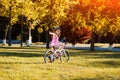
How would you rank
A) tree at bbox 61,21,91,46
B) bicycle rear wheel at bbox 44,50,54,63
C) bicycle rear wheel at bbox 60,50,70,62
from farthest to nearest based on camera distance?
tree at bbox 61,21,91,46 → bicycle rear wheel at bbox 60,50,70,62 → bicycle rear wheel at bbox 44,50,54,63

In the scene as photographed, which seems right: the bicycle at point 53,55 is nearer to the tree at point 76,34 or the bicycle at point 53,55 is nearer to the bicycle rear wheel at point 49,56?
the bicycle rear wheel at point 49,56

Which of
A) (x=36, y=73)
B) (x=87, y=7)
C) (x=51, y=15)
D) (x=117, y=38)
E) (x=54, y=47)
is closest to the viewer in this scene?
(x=36, y=73)

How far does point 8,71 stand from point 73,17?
28.8 metres

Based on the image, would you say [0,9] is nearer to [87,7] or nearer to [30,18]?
[30,18]

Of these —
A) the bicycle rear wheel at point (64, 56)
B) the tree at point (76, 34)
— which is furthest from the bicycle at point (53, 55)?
the tree at point (76, 34)

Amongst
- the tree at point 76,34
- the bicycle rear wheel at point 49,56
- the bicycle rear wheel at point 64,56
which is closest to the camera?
the bicycle rear wheel at point 49,56

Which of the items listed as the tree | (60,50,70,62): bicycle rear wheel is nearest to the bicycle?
(60,50,70,62): bicycle rear wheel

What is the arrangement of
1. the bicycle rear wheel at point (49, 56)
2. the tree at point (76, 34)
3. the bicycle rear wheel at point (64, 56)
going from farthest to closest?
1. the tree at point (76, 34)
2. the bicycle rear wheel at point (64, 56)
3. the bicycle rear wheel at point (49, 56)

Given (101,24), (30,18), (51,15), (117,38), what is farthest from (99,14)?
(117,38)

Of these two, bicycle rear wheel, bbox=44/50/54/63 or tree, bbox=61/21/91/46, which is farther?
tree, bbox=61/21/91/46

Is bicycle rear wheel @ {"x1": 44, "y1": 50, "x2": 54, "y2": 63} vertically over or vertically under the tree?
over

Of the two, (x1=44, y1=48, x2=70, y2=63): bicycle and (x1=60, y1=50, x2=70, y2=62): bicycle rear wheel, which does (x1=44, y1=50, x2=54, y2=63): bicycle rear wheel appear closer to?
(x1=44, y1=48, x2=70, y2=63): bicycle

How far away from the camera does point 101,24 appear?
43719mm

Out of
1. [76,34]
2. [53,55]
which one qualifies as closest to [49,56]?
[53,55]
